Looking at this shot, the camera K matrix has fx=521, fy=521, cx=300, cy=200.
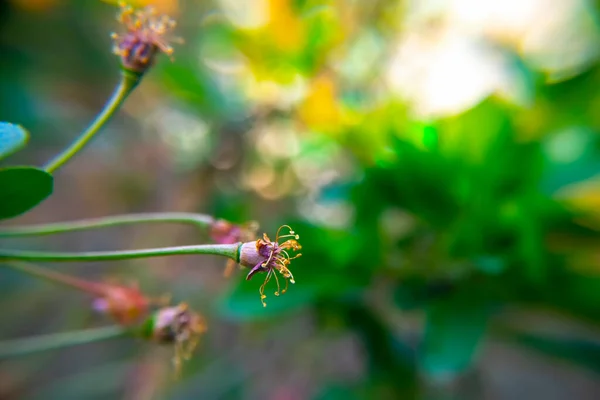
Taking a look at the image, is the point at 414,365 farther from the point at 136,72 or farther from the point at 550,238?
the point at 136,72

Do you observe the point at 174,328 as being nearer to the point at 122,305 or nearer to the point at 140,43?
the point at 122,305

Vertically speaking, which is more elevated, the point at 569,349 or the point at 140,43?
the point at 140,43

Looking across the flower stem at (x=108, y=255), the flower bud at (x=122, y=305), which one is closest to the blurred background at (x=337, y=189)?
the flower bud at (x=122, y=305)

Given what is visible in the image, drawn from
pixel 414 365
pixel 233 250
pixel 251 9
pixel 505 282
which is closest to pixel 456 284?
pixel 505 282

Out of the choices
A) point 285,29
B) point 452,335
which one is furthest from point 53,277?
point 285,29

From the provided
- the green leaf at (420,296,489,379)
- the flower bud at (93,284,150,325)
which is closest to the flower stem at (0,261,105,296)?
the flower bud at (93,284,150,325)

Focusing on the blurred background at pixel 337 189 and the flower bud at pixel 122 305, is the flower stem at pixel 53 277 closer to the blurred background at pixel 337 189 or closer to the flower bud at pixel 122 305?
the flower bud at pixel 122 305
